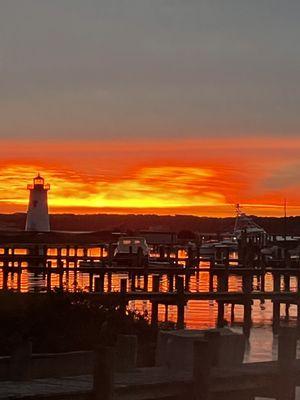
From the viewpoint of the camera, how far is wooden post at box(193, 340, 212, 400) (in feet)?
45.8

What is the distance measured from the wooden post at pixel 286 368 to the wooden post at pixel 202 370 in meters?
1.57

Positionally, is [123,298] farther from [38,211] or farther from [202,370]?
[38,211]

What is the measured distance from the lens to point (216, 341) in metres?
14.9

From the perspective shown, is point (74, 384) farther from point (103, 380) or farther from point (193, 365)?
point (193, 365)

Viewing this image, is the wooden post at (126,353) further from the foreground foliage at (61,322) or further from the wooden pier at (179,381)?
the foreground foliage at (61,322)

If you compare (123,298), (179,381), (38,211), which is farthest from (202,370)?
(38,211)

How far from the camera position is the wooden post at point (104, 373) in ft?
43.0

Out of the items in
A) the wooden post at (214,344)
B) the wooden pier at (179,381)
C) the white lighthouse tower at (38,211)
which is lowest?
the wooden pier at (179,381)

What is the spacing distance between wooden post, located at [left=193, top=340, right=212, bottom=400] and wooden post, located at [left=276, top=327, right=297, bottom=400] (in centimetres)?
157

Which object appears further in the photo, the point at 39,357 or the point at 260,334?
the point at 260,334

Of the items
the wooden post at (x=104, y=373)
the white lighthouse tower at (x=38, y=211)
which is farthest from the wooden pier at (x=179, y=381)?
the white lighthouse tower at (x=38, y=211)

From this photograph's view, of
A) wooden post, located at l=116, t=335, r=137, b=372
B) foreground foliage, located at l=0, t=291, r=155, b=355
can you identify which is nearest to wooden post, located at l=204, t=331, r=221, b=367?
wooden post, located at l=116, t=335, r=137, b=372

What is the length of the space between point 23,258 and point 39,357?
36.5 meters

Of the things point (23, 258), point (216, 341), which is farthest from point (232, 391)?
point (23, 258)
